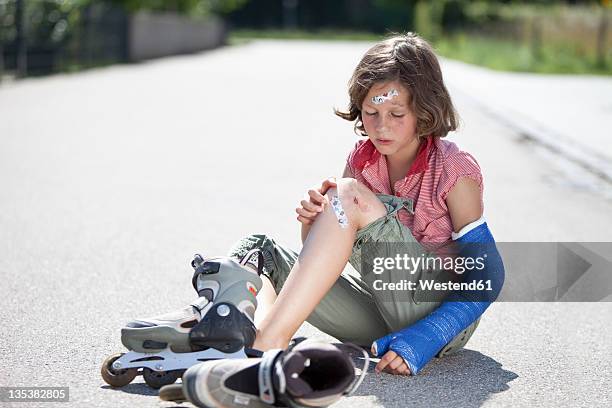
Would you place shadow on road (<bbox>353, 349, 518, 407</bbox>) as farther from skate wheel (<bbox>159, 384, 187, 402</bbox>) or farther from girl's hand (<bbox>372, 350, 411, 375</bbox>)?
skate wheel (<bbox>159, 384, 187, 402</bbox>)

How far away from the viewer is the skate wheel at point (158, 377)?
3312 millimetres

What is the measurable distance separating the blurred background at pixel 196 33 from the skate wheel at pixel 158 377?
3167 mm

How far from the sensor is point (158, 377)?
332 centimetres

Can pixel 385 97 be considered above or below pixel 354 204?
above

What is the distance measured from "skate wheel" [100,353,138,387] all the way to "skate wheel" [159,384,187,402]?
327 mm

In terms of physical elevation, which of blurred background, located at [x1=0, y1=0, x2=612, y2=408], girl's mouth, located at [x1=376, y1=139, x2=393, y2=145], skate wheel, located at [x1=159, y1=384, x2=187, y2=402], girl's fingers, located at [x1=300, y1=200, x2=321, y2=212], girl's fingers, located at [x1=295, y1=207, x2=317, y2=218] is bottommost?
blurred background, located at [x1=0, y1=0, x2=612, y2=408]

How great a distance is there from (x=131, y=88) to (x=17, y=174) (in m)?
10.9

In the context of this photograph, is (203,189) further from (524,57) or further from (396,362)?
(524,57)

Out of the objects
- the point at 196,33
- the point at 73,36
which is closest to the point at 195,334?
the point at 73,36

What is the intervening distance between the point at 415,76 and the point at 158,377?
1301mm

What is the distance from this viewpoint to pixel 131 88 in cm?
1952

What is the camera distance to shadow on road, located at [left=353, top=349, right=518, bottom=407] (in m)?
3.40

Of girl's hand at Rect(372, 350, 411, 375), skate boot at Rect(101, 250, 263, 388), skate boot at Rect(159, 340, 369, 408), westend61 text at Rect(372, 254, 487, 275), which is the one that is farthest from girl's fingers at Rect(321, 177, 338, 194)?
skate boot at Rect(159, 340, 369, 408)

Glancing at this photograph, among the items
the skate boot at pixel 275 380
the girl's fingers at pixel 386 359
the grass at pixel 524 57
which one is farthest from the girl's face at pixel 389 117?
the grass at pixel 524 57
